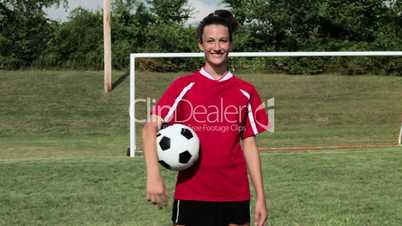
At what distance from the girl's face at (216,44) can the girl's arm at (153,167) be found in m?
0.41

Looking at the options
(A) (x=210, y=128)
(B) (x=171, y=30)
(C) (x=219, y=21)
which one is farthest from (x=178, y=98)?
(B) (x=171, y=30)

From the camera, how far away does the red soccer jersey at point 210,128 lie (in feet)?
10.2

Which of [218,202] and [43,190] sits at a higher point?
[218,202]

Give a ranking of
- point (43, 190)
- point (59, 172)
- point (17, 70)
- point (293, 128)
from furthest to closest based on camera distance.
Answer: point (17, 70), point (293, 128), point (59, 172), point (43, 190)

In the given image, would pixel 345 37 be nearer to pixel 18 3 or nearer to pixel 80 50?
pixel 80 50

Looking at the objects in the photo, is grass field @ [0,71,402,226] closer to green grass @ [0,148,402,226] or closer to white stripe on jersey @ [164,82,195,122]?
green grass @ [0,148,402,226]

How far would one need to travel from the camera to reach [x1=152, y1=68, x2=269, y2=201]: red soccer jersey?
3115 millimetres

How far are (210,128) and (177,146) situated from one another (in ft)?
0.69

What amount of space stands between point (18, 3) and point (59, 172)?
998 inches

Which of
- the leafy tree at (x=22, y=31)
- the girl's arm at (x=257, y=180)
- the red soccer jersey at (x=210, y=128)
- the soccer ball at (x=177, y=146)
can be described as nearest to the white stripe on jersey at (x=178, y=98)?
the red soccer jersey at (x=210, y=128)

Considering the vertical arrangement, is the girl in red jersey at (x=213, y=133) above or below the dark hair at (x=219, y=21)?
below

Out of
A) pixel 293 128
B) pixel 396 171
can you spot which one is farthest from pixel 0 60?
pixel 396 171

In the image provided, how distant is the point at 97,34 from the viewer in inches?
1146

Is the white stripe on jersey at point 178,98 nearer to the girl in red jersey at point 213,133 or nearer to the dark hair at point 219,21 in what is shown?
the girl in red jersey at point 213,133
